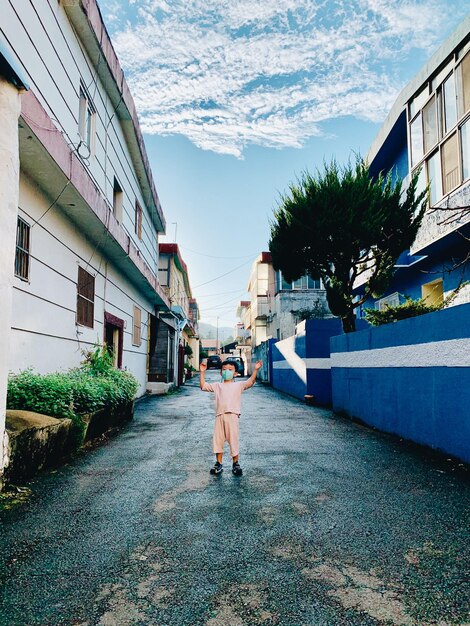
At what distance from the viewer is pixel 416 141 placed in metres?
11.3

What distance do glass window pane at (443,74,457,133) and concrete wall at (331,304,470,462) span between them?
4750 millimetres

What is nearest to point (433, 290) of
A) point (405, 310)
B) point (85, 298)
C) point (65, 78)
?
point (405, 310)

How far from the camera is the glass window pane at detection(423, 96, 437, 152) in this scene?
10398 millimetres

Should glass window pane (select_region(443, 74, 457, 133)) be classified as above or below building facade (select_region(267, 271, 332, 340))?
above

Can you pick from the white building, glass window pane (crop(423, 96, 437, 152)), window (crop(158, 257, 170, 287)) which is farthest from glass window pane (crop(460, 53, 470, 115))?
window (crop(158, 257, 170, 287))

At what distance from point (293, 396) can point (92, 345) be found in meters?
10.0

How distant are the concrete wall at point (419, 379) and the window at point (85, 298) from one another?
5.86 meters

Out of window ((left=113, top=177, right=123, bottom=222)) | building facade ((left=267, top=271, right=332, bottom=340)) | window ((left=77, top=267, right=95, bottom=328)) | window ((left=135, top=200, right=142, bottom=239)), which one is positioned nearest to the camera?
window ((left=77, top=267, right=95, bottom=328))

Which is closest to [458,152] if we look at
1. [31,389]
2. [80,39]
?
[80,39]

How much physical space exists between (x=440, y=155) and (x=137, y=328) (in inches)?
407

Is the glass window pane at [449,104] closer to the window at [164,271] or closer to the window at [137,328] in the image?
the window at [137,328]

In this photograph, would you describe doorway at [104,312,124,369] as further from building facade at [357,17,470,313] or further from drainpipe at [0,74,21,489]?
drainpipe at [0,74,21,489]

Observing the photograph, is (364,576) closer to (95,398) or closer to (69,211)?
(95,398)

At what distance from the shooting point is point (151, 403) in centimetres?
1433
